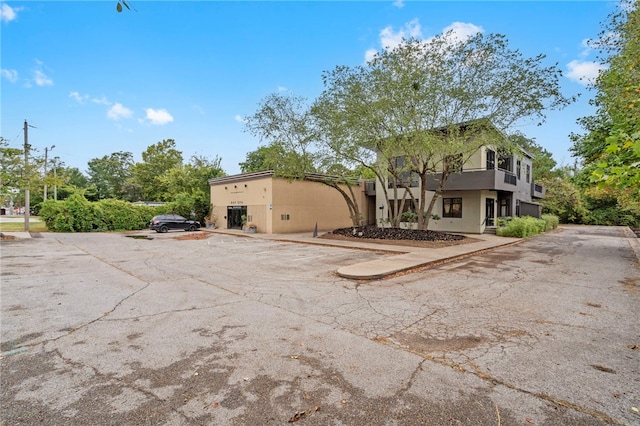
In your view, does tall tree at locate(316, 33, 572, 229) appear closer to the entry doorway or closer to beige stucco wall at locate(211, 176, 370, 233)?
beige stucco wall at locate(211, 176, 370, 233)

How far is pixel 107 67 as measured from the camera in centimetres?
1236

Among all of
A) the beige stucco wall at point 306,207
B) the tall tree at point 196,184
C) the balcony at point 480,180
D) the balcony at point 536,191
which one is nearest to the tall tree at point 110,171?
the tall tree at point 196,184

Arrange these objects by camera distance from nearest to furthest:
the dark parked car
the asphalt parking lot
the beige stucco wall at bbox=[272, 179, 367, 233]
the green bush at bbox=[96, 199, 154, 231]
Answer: the asphalt parking lot
the beige stucco wall at bbox=[272, 179, 367, 233]
the dark parked car
the green bush at bbox=[96, 199, 154, 231]

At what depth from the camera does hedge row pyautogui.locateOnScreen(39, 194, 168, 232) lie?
2447 centimetres

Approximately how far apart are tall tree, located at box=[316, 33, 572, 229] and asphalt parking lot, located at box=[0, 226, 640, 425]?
9.50 meters

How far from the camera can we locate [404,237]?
647 inches

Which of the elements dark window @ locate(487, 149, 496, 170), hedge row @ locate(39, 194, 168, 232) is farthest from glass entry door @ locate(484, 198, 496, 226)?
hedge row @ locate(39, 194, 168, 232)

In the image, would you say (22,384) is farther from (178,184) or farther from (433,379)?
(178,184)

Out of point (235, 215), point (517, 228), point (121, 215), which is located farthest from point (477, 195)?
point (121, 215)

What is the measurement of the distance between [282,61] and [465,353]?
1590 cm

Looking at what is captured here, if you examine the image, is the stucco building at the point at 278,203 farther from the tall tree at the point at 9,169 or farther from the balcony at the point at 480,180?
the tall tree at the point at 9,169

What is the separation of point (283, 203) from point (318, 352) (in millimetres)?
20483

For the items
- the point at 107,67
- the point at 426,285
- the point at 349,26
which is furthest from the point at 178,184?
the point at 426,285

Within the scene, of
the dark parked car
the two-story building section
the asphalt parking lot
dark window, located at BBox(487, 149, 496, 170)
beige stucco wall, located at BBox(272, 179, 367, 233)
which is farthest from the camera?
the dark parked car
